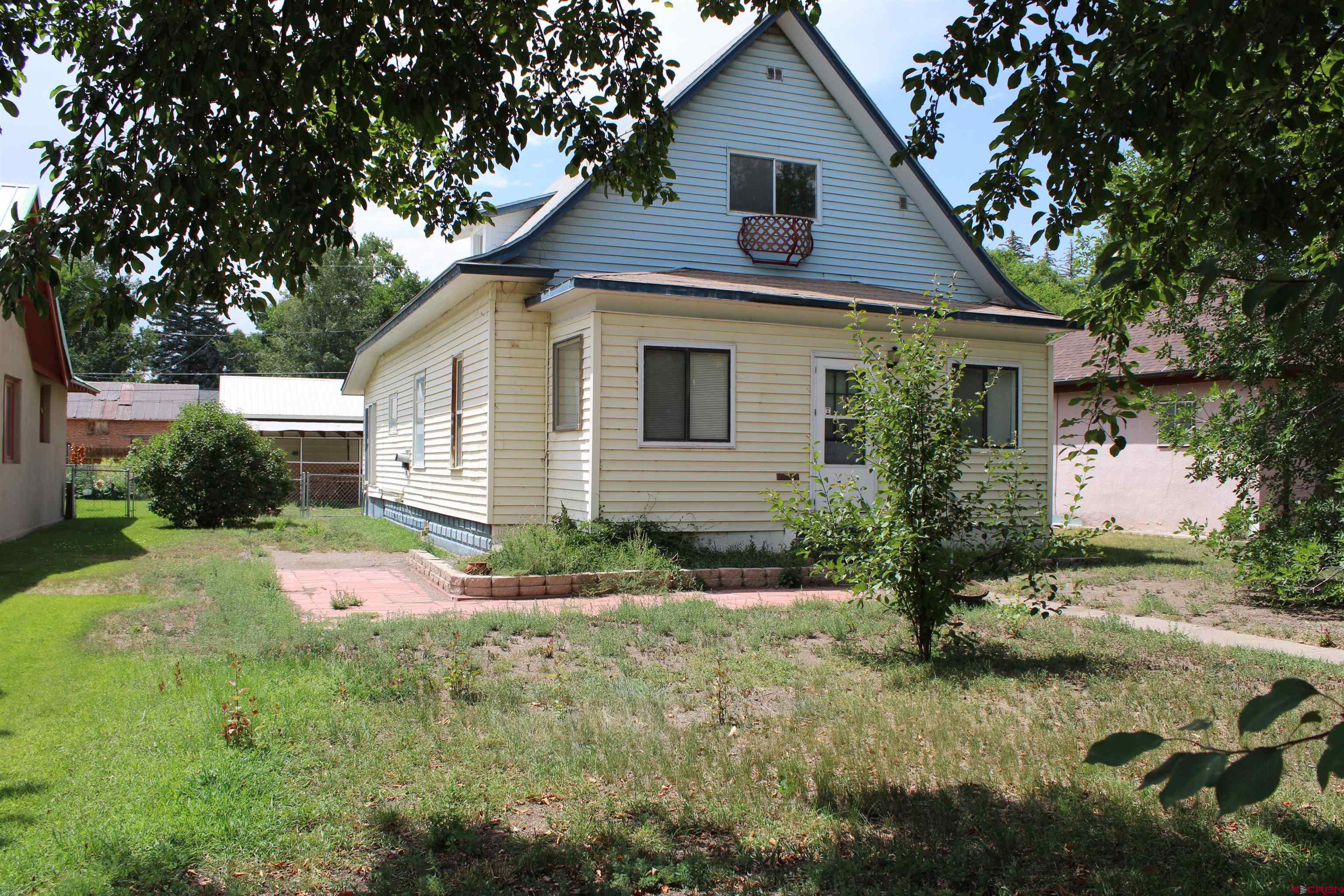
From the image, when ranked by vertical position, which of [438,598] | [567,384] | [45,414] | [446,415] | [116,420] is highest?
[116,420]

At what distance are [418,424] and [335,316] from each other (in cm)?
4484

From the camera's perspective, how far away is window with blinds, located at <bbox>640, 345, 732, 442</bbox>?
1215cm

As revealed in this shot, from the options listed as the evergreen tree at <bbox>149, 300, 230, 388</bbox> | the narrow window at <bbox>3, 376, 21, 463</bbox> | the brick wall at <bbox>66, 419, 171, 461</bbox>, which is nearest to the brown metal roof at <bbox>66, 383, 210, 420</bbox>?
the brick wall at <bbox>66, 419, 171, 461</bbox>

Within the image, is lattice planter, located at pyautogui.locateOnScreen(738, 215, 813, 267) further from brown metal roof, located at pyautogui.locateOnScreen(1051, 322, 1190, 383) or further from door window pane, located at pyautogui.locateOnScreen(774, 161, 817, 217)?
brown metal roof, located at pyautogui.locateOnScreen(1051, 322, 1190, 383)

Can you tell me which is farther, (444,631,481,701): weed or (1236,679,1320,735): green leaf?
(444,631,481,701): weed

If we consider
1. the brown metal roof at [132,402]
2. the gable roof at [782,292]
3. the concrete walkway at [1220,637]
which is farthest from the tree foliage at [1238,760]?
the brown metal roof at [132,402]

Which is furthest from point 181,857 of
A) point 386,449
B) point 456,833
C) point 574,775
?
point 386,449

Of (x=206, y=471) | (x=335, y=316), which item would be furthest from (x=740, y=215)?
(x=335, y=316)

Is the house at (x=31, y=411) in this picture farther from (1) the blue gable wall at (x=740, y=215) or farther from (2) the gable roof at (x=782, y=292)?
(2) the gable roof at (x=782, y=292)

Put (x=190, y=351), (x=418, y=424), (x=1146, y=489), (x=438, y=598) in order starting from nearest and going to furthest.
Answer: (x=438, y=598), (x=418, y=424), (x=1146, y=489), (x=190, y=351)

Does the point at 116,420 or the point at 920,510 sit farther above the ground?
the point at 116,420

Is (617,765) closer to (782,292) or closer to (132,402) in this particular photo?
(782,292)

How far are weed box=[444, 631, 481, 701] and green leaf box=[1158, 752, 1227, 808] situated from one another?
5.12 metres

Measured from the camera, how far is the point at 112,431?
1681 inches
